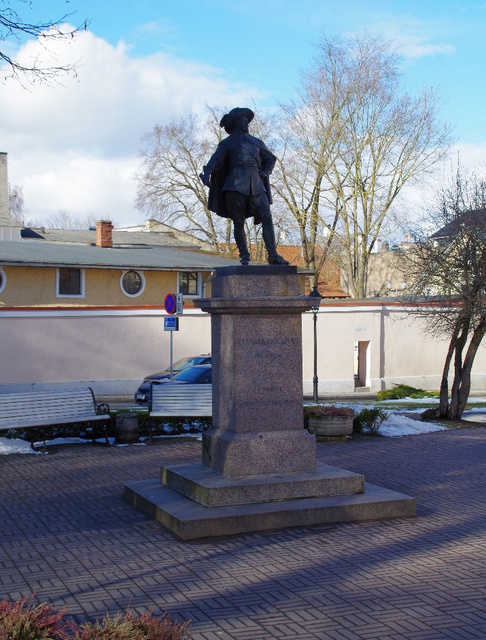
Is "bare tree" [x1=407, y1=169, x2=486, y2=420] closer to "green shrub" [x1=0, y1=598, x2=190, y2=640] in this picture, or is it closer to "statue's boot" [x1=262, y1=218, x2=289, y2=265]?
"statue's boot" [x1=262, y1=218, x2=289, y2=265]

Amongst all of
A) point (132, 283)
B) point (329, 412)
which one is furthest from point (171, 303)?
point (132, 283)

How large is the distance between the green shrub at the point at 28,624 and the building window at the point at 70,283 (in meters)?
29.0

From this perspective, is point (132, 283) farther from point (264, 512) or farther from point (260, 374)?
point (264, 512)

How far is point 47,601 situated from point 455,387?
569 inches

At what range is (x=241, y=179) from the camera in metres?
9.68

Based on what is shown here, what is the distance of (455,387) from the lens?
1934 cm

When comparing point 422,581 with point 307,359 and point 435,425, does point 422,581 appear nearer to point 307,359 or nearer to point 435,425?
point 435,425

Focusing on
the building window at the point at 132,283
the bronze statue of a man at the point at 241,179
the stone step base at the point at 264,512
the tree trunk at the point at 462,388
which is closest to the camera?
the stone step base at the point at 264,512

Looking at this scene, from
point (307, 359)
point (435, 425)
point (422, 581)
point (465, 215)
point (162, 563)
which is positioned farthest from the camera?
point (307, 359)

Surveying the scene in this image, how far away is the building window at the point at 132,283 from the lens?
1366 inches

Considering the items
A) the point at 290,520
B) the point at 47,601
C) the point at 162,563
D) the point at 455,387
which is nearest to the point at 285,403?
the point at 290,520

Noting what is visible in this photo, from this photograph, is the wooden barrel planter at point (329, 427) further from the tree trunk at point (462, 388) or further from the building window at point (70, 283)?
the building window at point (70, 283)

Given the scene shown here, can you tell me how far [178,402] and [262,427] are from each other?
592 centimetres

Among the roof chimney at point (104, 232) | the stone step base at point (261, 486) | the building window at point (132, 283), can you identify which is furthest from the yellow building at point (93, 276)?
the stone step base at point (261, 486)
